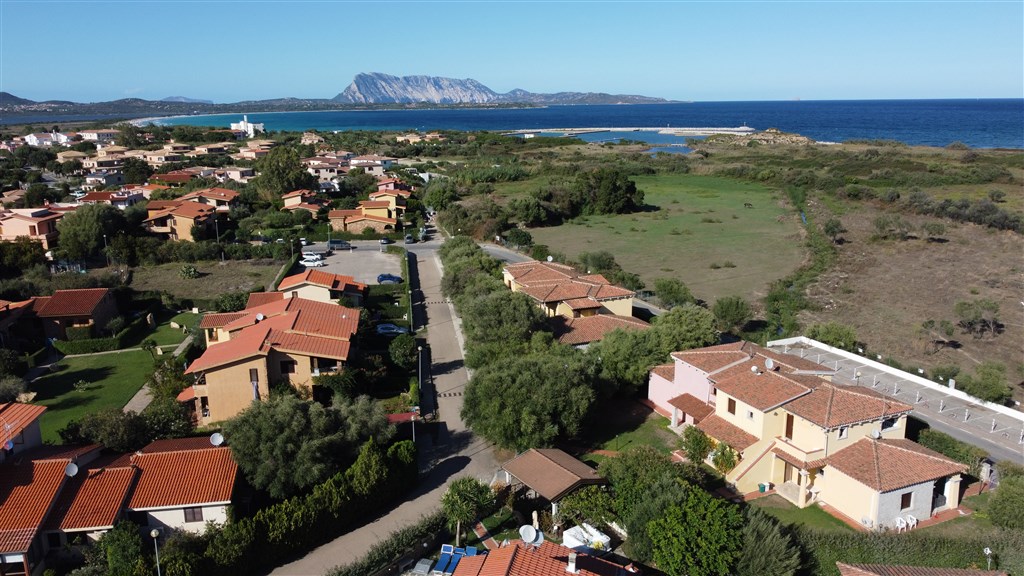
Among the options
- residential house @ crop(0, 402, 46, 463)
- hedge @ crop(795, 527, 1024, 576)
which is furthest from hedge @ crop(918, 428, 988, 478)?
residential house @ crop(0, 402, 46, 463)

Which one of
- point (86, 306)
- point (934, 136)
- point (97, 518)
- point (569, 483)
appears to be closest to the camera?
point (97, 518)

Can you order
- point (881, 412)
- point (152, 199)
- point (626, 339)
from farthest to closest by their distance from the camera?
point (152, 199)
point (626, 339)
point (881, 412)

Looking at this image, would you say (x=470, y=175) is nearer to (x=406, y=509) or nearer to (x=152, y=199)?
(x=152, y=199)

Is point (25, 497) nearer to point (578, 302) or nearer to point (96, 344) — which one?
point (96, 344)

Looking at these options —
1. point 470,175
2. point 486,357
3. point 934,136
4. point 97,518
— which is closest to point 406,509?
point 97,518

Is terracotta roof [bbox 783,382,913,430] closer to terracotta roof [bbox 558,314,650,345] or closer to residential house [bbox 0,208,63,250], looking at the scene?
terracotta roof [bbox 558,314,650,345]

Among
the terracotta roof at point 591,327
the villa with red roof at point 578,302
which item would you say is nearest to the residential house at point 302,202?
the villa with red roof at point 578,302

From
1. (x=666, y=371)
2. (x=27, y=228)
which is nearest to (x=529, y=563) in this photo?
(x=666, y=371)
